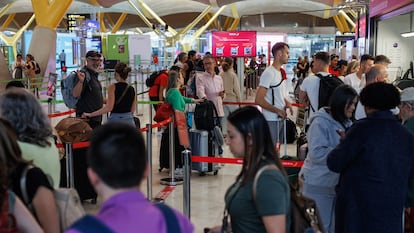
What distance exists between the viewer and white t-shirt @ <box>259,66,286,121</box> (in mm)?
6504

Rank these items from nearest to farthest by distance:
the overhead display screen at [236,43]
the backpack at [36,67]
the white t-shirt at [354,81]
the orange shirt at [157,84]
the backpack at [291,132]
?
1. the white t-shirt at [354,81]
2. the orange shirt at [157,84]
3. the backpack at [291,132]
4. the overhead display screen at [236,43]
5. the backpack at [36,67]

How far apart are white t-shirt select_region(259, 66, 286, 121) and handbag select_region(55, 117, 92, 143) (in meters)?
2.14

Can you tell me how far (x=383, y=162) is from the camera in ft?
10.9

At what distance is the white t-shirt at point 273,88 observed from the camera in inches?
256

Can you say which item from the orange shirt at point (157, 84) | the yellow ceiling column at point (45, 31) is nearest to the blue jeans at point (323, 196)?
the orange shirt at point (157, 84)

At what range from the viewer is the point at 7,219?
2131 millimetres

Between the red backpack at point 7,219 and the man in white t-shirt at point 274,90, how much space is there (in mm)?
4496

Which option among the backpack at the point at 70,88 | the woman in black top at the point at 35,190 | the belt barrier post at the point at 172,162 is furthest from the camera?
the belt barrier post at the point at 172,162

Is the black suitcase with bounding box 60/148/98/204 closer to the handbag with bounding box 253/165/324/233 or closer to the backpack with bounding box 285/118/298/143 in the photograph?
the handbag with bounding box 253/165/324/233

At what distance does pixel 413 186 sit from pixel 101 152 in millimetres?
2633

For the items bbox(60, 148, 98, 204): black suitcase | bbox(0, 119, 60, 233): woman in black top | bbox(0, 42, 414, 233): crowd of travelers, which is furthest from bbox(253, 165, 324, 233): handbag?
bbox(60, 148, 98, 204): black suitcase

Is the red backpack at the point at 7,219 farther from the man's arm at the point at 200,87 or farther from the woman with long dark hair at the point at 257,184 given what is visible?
the man's arm at the point at 200,87

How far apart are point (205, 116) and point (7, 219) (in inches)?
236

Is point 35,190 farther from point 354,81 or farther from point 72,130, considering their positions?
point 354,81
